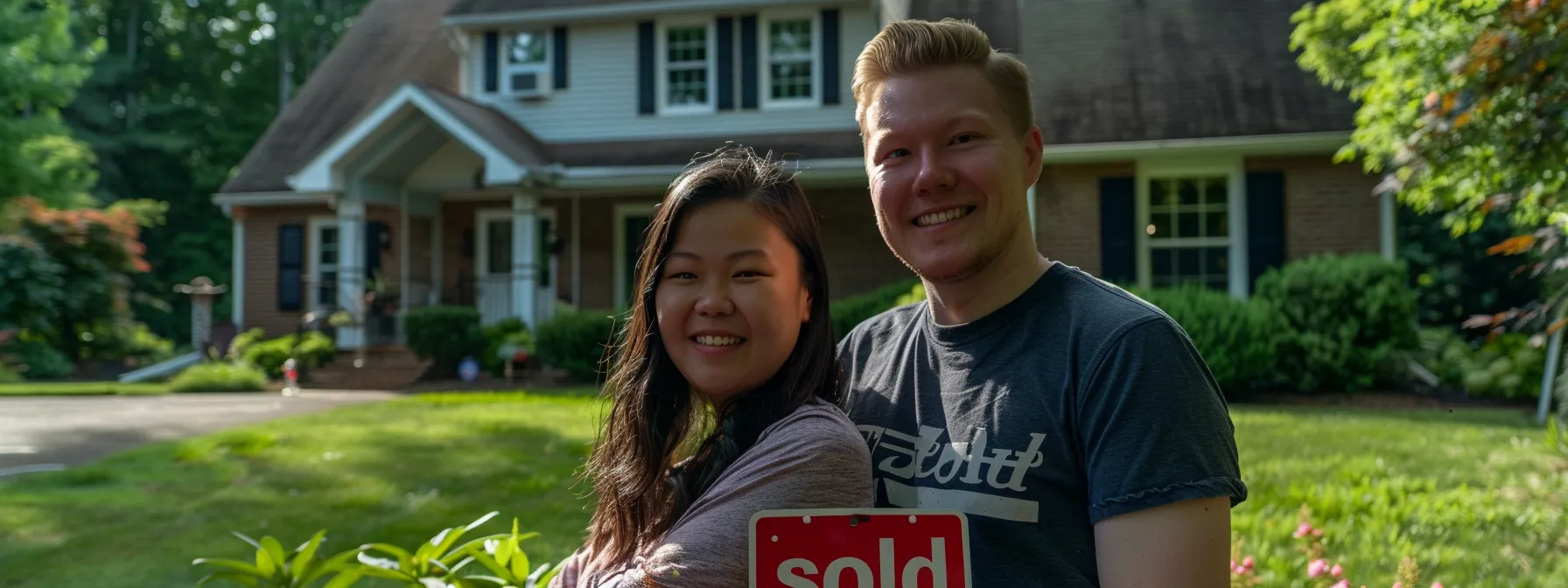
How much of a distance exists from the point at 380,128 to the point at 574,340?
4.22m

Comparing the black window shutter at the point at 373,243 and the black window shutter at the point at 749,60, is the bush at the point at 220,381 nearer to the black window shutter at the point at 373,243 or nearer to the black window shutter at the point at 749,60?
the black window shutter at the point at 373,243

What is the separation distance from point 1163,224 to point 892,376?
1212cm

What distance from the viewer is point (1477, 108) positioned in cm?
428

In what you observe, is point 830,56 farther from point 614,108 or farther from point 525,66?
point 525,66

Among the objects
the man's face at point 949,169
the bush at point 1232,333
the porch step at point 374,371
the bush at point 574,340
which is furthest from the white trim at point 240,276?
the man's face at point 949,169

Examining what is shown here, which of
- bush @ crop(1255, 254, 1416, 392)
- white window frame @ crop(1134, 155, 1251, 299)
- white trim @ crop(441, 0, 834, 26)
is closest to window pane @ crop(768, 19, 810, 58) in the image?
white trim @ crop(441, 0, 834, 26)

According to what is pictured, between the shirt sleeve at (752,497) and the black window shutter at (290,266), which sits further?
the black window shutter at (290,266)

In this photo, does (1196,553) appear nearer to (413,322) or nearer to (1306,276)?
(1306,276)

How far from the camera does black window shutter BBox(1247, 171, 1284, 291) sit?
12742mm

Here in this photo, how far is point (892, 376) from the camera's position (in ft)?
6.70

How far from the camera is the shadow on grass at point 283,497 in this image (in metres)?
4.44

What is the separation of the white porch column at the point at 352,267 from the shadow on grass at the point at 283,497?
24.5 ft

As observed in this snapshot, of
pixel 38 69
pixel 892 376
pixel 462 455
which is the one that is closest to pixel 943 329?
pixel 892 376

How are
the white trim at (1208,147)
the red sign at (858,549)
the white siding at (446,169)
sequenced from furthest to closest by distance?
1. the white siding at (446,169)
2. the white trim at (1208,147)
3. the red sign at (858,549)
